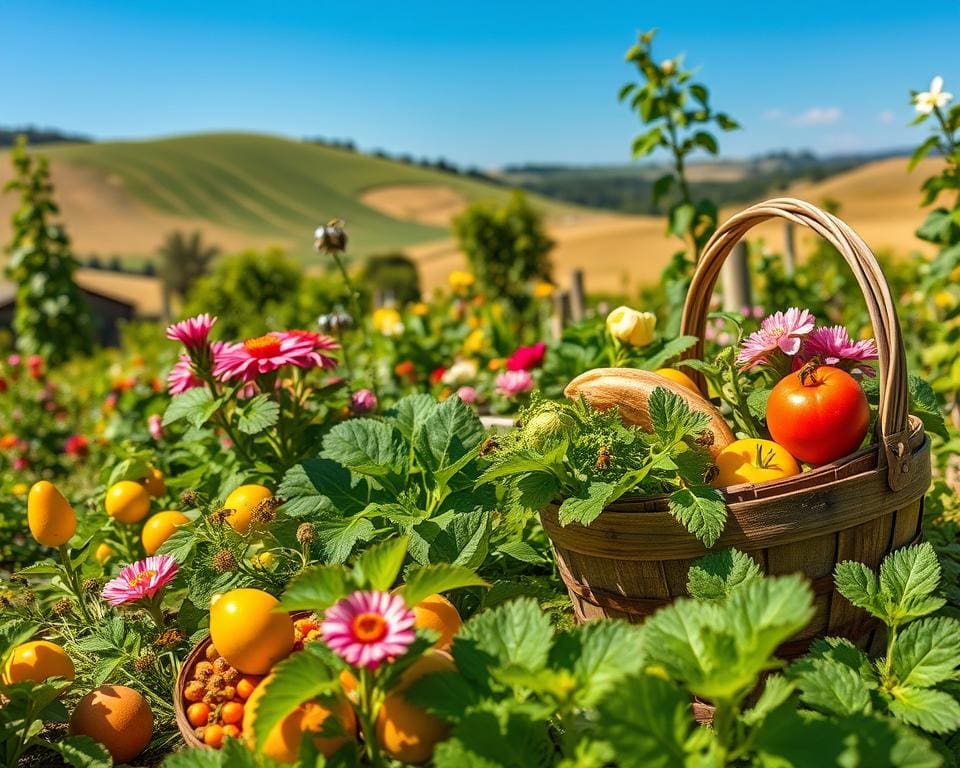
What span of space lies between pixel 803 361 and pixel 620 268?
122 feet

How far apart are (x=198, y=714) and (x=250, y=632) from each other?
0.52 ft

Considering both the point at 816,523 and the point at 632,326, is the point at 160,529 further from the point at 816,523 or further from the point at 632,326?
the point at 816,523

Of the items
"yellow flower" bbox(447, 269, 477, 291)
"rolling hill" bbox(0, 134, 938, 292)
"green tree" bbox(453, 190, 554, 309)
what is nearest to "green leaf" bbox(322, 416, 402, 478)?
"yellow flower" bbox(447, 269, 477, 291)

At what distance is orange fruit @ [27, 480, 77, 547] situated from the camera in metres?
1.76

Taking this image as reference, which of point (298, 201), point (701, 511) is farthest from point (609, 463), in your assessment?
point (298, 201)

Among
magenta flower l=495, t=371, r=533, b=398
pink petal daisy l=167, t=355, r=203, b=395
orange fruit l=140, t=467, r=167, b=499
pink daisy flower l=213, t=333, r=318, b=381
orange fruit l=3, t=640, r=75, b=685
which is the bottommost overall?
orange fruit l=3, t=640, r=75, b=685

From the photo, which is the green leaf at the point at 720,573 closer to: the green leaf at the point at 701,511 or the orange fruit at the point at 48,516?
the green leaf at the point at 701,511

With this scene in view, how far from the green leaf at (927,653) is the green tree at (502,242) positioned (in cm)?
1349

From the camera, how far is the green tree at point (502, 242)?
15.2 meters

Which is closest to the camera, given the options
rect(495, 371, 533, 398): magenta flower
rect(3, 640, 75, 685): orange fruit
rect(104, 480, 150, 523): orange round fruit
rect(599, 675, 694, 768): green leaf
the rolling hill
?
rect(599, 675, 694, 768): green leaf

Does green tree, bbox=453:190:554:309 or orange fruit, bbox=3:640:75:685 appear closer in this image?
orange fruit, bbox=3:640:75:685

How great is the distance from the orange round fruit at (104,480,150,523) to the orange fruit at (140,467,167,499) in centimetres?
16

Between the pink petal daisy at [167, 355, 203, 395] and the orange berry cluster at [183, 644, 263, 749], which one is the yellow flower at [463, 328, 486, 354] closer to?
the pink petal daisy at [167, 355, 203, 395]

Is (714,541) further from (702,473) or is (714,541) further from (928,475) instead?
(928,475)
